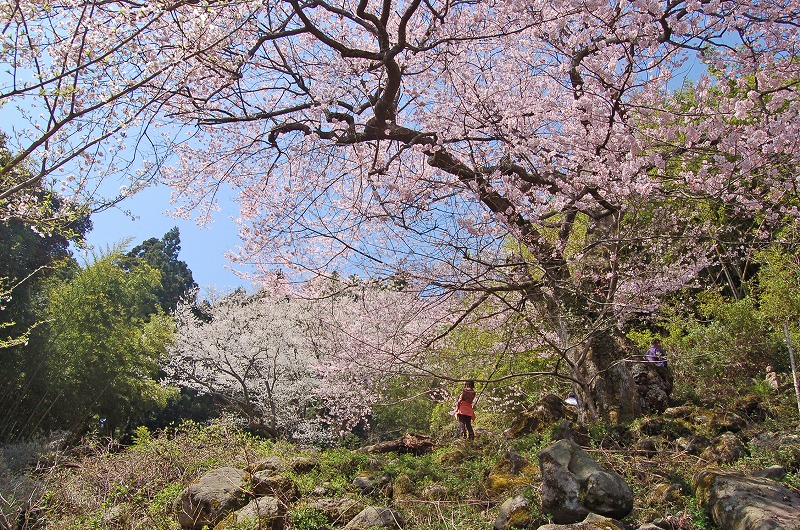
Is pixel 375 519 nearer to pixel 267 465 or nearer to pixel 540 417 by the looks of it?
pixel 267 465

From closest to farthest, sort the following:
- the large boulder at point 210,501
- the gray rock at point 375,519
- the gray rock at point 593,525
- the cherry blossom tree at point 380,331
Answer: the gray rock at point 593,525
the gray rock at point 375,519
the large boulder at point 210,501
the cherry blossom tree at point 380,331

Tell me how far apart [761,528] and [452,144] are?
421 centimetres

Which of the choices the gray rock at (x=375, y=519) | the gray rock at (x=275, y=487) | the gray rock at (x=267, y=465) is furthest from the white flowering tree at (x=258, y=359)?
the gray rock at (x=375, y=519)

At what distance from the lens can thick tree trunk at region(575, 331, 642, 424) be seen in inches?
229

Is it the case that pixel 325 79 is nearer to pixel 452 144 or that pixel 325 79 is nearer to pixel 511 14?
pixel 452 144

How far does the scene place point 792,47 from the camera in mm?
3934

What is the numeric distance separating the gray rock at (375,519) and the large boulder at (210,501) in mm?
1160

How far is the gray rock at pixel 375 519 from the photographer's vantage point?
3918 millimetres

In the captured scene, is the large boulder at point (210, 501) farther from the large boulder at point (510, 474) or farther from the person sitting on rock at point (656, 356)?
the person sitting on rock at point (656, 356)

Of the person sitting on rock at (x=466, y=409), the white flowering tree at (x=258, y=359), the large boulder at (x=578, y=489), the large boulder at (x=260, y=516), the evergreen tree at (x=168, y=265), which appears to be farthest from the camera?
the evergreen tree at (x=168, y=265)

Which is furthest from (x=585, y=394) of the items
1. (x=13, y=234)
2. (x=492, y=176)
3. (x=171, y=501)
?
(x=13, y=234)

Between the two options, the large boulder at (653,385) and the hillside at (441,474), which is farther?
the large boulder at (653,385)

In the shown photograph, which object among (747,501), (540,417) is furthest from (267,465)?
(747,501)

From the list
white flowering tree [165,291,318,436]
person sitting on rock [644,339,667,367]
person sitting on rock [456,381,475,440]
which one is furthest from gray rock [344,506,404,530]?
white flowering tree [165,291,318,436]
